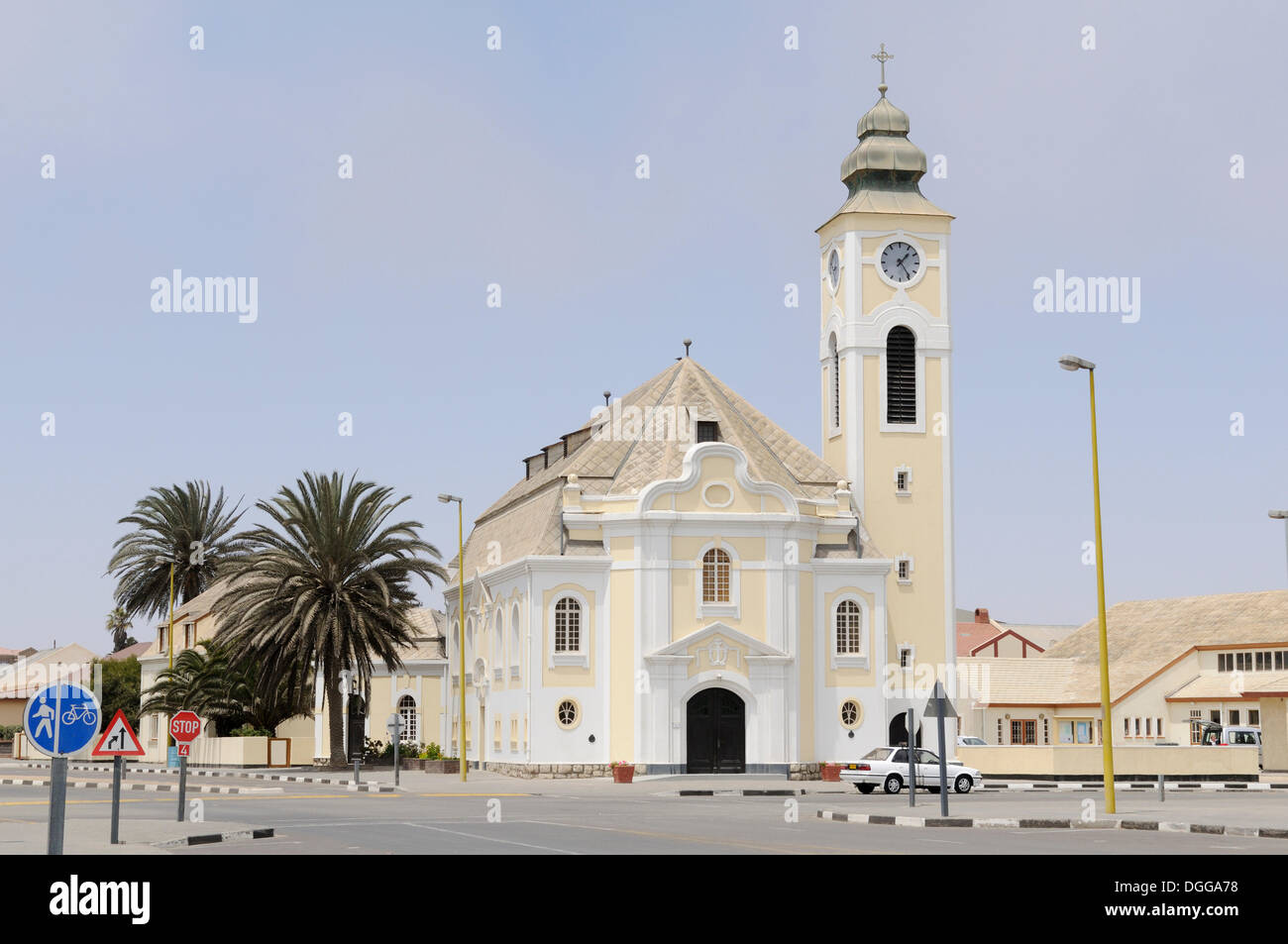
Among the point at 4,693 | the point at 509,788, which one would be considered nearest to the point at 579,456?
the point at 509,788

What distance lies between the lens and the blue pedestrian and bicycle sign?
14.4 metres

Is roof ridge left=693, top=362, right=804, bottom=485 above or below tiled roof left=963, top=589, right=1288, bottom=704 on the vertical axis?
above

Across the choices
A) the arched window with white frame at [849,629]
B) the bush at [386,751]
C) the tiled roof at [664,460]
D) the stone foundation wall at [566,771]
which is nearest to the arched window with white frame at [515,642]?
the tiled roof at [664,460]

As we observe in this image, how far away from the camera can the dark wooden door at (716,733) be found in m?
56.3

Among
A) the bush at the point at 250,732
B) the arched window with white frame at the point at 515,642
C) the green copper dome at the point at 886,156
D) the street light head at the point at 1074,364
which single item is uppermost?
the green copper dome at the point at 886,156

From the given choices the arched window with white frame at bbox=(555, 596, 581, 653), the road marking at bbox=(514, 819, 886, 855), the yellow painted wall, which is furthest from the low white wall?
the road marking at bbox=(514, 819, 886, 855)

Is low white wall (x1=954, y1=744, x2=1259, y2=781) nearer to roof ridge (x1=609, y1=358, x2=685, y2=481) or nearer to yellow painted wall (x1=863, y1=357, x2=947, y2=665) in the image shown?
yellow painted wall (x1=863, y1=357, x2=947, y2=665)

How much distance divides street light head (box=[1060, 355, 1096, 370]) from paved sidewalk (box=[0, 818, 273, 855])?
18.0 m

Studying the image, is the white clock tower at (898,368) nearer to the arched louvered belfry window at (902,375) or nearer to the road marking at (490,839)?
the arched louvered belfry window at (902,375)

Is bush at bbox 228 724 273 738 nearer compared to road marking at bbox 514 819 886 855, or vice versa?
road marking at bbox 514 819 886 855

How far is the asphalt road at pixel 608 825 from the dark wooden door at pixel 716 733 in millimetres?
12615
